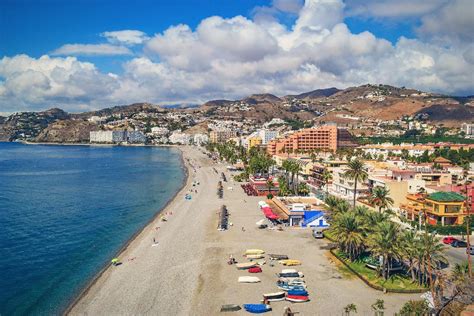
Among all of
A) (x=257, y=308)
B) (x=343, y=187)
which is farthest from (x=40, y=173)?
(x=257, y=308)

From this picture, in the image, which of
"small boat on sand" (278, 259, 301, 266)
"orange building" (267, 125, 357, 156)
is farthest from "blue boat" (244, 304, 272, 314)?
"orange building" (267, 125, 357, 156)

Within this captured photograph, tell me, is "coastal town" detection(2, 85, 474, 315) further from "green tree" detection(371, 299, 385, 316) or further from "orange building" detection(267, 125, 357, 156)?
"orange building" detection(267, 125, 357, 156)

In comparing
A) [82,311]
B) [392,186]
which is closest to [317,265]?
[82,311]

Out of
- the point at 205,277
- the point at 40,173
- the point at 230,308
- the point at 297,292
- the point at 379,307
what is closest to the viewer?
the point at 379,307

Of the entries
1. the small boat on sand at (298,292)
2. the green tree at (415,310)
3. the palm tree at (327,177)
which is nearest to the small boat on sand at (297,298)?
the small boat on sand at (298,292)

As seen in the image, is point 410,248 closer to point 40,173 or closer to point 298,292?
point 298,292
